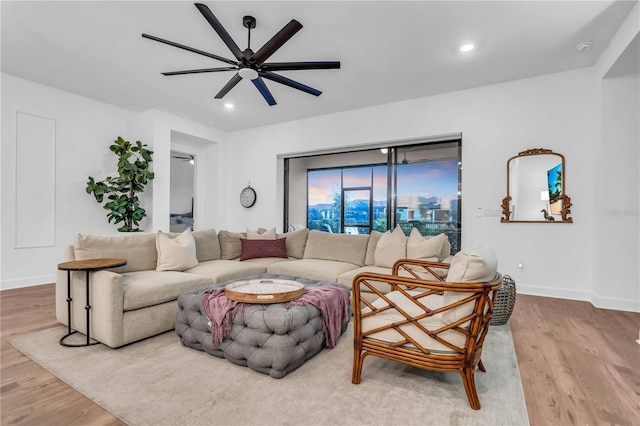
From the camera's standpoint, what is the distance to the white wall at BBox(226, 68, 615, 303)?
152 inches

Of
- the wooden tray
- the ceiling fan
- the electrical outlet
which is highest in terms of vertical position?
the ceiling fan

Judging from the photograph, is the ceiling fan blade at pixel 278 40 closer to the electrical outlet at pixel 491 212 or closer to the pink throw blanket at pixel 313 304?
the pink throw blanket at pixel 313 304

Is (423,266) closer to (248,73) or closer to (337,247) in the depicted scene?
(337,247)

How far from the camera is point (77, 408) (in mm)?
1671

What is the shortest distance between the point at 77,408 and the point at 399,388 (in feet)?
5.86

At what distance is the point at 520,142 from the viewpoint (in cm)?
418

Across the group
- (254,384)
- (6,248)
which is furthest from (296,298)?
(6,248)

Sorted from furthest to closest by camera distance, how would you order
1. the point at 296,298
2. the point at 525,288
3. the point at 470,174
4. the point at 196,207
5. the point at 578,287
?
1. the point at 196,207
2. the point at 470,174
3. the point at 525,288
4. the point at 578,287
5. the point at 296,298

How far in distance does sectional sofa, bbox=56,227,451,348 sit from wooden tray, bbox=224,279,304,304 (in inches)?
29.4

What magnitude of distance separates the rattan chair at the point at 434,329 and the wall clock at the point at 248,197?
492cm

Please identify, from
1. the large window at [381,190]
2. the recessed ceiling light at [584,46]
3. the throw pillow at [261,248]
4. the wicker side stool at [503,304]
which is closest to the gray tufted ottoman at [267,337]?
the wicker side stool at [503,304]

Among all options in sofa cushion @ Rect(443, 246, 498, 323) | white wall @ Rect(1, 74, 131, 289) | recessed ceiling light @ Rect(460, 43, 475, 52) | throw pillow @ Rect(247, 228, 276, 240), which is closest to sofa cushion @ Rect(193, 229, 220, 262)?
throw pillow @ Rect(247, 228, 276, 240)

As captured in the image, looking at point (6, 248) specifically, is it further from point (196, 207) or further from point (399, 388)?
point (399, 388)

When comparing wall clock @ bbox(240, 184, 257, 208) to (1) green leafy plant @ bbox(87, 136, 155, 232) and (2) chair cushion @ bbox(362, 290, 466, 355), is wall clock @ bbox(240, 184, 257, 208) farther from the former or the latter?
(2) chair cushion @ bbox(362, 290, 466, 355)
